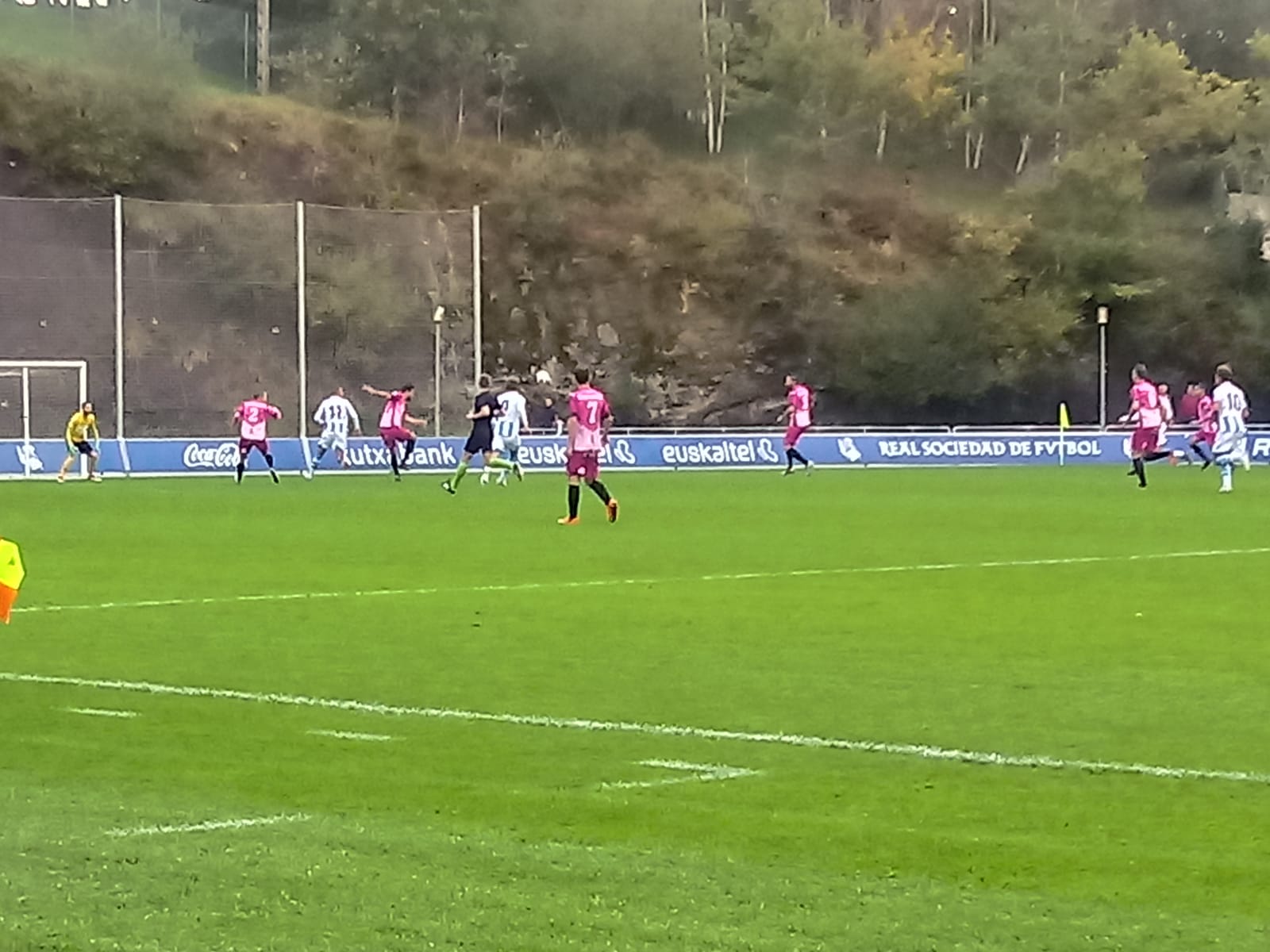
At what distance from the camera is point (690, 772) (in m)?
9.25

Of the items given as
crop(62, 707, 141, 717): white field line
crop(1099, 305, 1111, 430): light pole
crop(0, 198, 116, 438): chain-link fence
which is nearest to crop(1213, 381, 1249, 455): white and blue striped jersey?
crop(1099, 305, 1111, 430): light pole

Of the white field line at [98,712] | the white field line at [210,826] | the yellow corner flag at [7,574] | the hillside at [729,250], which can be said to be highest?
the hillside at [729,250]

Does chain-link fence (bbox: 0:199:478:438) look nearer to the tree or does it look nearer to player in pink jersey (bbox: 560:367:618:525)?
player in pink jersey (bbox: 560:367:618:525)

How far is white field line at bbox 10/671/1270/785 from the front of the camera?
928 cm

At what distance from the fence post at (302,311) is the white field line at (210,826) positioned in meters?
40.0

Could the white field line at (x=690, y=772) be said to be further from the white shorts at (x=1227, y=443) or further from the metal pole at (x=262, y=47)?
the metal pole at (x=262, y=47)

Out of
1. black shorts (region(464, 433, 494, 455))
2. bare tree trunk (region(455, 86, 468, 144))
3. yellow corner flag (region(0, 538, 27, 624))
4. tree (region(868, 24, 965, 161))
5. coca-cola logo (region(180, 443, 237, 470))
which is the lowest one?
coca-cola logo (region(180, 443, 237, 470))

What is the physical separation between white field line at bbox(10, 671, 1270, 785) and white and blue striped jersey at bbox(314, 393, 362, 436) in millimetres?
31886

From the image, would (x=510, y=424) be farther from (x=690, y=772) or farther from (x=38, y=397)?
(x=690, y=772)

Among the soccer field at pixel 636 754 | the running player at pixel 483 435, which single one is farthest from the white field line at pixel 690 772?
the running player at pixel 483 435

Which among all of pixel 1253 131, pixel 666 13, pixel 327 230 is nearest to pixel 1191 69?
pixel 1253 131

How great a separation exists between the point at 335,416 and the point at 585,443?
17.7m

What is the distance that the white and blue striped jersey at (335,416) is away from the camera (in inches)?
1747

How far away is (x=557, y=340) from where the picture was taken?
6850 cm
